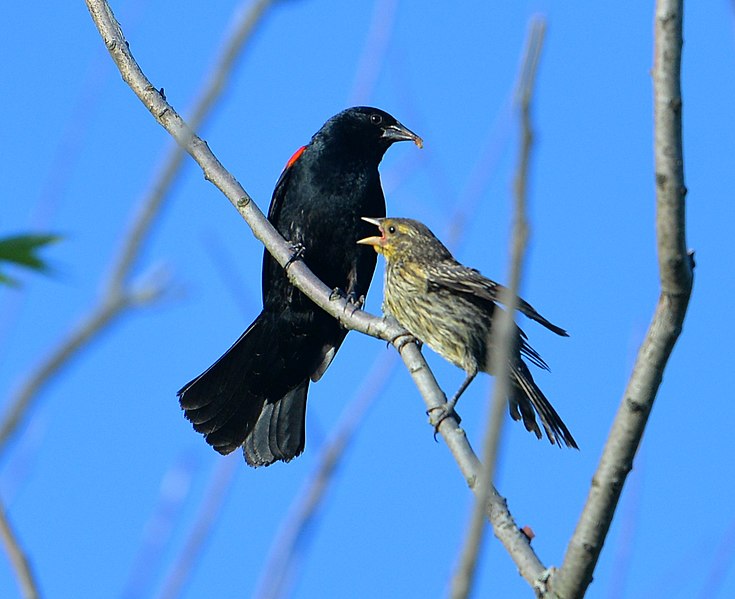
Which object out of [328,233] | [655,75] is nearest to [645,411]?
[655,75]

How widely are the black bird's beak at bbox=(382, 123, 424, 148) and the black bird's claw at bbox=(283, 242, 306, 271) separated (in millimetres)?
985

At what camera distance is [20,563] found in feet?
5.82

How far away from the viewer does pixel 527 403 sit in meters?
3.72

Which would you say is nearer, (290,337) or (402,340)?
(402,340)

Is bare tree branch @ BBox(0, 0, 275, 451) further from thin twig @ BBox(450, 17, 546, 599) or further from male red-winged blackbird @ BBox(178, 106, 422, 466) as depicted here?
male red-winged blackbird @ BBox(178, 106, 422, 466)

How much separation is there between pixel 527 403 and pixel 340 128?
116 inches

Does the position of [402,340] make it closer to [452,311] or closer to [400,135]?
[452,311]

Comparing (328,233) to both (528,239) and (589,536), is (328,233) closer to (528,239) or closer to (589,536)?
(589,536)

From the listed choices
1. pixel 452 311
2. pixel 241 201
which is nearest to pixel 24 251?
pixel 241 201

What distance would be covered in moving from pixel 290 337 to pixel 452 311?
1.77m

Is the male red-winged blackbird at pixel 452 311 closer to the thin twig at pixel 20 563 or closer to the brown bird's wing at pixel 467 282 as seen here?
the brown bird's wing at pixel 467 282

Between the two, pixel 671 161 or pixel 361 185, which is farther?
pixel 361 185

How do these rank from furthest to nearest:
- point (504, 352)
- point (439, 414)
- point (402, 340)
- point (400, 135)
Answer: point (400, 135)
point (402, 340)
point (439, 414)
point (504, 352)

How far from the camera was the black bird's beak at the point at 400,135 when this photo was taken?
6246mm
